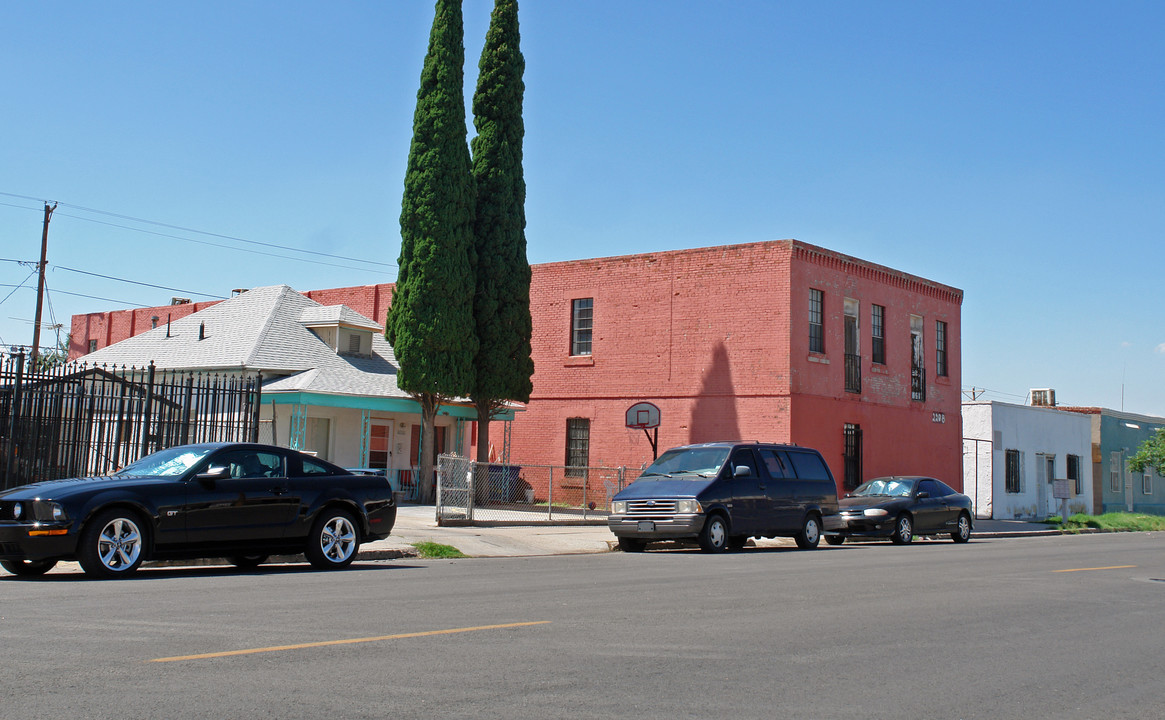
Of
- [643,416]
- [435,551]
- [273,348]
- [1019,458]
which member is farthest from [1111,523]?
[435,551]

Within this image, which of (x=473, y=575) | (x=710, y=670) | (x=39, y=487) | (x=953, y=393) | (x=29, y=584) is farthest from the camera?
(x=953, y=393)

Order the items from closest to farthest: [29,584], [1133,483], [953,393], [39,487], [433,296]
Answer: [29,584] < [39,487] < [433,296] < [953,393] < [1133,483]

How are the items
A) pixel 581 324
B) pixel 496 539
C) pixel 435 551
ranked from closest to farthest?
1. pixel 435 551
2. pixel 496 539
3. pixel 581 324

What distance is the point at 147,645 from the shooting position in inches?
269

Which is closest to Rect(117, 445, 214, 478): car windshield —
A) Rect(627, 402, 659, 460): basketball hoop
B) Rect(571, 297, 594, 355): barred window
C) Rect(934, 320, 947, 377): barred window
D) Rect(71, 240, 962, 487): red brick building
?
Rect(627, 402, 659, 460): basketball hoop

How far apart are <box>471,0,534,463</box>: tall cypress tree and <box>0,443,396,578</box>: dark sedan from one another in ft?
44.0

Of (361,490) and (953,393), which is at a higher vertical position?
(953,393)

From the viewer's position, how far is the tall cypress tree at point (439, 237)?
1007 inches

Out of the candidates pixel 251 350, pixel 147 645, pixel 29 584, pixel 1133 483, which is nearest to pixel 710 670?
pixel 147 645

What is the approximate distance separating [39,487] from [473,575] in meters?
4.78

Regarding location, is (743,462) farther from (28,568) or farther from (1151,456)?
(1151,456)

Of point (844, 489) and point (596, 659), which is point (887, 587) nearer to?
point (596, 659)

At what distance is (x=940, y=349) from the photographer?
3509 centimetres

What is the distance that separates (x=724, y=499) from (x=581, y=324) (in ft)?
49.6
